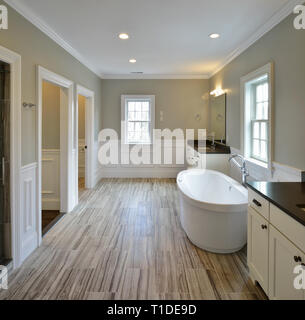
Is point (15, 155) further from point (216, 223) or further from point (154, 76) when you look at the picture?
point (154, 76)

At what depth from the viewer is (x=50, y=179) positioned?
4.04 metres

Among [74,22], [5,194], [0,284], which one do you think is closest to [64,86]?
[74,22]

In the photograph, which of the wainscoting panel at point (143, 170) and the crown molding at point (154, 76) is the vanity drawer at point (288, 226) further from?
the crown molding at point (154, 76)

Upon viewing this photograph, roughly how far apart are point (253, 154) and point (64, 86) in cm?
306

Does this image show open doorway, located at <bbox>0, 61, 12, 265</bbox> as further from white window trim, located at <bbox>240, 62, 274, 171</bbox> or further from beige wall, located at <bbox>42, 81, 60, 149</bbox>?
white window trim, located at <bbox>240, 62, 274, 171</bbox>

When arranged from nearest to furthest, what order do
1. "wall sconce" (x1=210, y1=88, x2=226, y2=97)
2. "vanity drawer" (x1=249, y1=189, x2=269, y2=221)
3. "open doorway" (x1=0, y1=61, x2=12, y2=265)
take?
"vanity drawer" (x1=249, y1=189, x2=269, y2=221) < "open doorway" (x1=0, y1=61, x2=12, y2=265) < "wall sconce" (x1=210, y1=88, x2=226, y2=97)

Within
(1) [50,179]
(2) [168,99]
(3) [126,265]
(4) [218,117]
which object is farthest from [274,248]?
(2) [168,99]

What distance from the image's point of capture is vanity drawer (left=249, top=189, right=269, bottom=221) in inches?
70.8

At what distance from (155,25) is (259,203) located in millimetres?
2504

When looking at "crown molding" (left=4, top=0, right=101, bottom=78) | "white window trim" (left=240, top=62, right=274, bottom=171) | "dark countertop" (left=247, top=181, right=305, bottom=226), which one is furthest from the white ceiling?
"dark countertop" (left=247, top=181, right=305, bottom=226)

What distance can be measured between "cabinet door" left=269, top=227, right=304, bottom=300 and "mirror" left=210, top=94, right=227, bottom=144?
3.42m

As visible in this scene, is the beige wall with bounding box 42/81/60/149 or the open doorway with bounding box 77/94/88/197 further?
the open doorway with bounding box 77/94/88/197

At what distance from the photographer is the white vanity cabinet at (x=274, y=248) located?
1.41m

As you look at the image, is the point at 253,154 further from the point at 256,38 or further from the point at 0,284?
the point at 0,284
